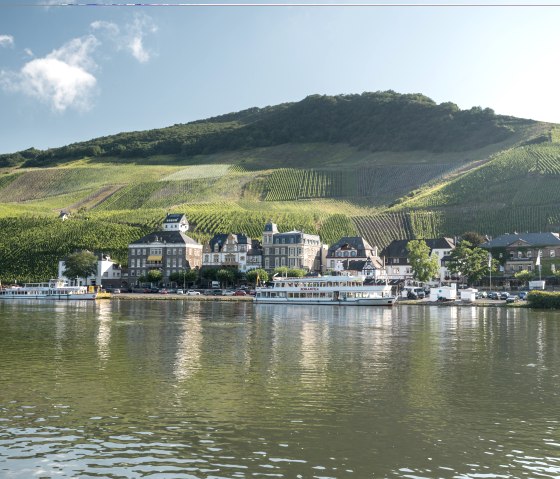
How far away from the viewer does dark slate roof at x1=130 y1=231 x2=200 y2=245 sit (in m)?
120

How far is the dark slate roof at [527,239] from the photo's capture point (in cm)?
10377

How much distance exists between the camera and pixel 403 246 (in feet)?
380

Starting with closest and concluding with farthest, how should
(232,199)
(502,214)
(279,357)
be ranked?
(279,357) → (502,214) → (232,199)

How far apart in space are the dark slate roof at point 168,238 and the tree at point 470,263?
156 ft

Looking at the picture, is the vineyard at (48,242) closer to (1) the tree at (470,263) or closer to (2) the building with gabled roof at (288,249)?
(2) the building with gabled roof at (288,249)

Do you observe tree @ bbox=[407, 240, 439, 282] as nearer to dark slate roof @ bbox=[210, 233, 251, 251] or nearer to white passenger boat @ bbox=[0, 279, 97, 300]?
dark slate roof @ bbox=[210, 233, 251, 251]

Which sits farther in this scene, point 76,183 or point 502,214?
point 76,183

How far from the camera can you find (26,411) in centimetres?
2038

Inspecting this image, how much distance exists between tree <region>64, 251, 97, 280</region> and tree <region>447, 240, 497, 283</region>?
6129cm

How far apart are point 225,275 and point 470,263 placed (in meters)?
39.8

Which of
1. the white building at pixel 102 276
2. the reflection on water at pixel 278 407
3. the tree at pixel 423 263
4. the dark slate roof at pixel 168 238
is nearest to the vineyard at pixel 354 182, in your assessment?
the dark slate roof at pixel 168 238

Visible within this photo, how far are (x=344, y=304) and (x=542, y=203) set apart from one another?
60.1 metres

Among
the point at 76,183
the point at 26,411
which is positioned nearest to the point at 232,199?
the point at 76,183

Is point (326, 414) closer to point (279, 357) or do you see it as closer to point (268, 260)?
point (279, 357)
